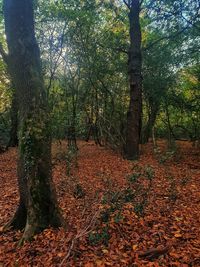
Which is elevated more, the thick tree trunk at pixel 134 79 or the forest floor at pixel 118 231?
the thick tree trunk at pixel 134 79

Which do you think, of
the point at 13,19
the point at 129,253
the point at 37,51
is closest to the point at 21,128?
the point at 37,51

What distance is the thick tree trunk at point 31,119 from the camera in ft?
16.5

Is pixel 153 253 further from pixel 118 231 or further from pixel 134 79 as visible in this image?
pixel 134 79

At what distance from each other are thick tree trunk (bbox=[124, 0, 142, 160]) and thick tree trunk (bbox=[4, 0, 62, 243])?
6.51m

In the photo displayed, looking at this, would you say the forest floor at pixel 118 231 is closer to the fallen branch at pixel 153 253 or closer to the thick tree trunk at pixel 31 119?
the fallen branch at pixel 153 253

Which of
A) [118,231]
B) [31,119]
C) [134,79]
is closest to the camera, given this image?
[118,231]

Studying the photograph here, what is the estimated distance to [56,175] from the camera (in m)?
9.15

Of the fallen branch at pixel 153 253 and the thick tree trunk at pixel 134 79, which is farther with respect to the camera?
the thick tree trunk at pixel 134 79

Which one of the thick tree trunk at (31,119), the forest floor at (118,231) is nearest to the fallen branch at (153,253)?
the forest floor at (118,231)

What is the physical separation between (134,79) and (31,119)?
22.5 feet

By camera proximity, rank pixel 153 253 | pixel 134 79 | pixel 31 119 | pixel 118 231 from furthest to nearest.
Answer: pixel 134 79
pixel 31 119
pixel 118 231
pixel 153 253

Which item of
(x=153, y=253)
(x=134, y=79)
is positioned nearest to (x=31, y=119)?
(x=153, y=253)

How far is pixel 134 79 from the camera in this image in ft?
36.6

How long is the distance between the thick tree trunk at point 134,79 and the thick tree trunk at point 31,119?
651cm
